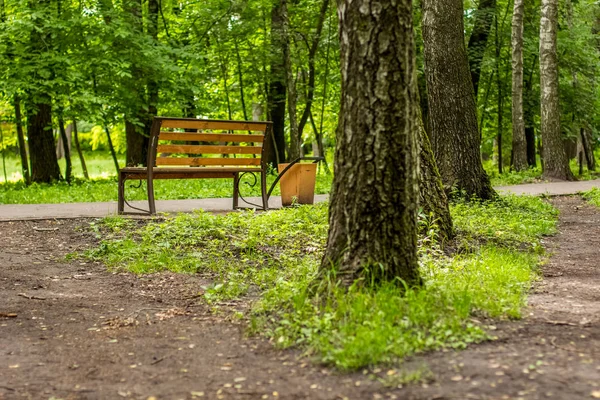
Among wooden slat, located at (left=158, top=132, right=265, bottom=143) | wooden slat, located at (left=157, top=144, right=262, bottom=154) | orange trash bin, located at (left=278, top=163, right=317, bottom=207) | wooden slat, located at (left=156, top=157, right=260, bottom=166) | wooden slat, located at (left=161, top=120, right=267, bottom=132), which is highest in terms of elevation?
wooden slat, located at (left=161, top=120, right=267, bottom=132)

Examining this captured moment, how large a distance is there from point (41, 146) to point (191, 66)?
4.63 meters

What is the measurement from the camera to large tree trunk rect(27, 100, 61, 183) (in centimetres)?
2030

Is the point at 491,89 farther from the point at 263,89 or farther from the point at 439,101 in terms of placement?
the point at 439,101

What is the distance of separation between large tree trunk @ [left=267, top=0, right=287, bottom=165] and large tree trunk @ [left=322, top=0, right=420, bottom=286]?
53.8ft

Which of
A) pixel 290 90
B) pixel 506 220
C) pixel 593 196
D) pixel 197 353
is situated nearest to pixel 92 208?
pixel 506 220

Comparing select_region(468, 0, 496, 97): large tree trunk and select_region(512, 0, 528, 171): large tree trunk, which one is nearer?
select_region(512, 0, 528, 171): large tree trunk

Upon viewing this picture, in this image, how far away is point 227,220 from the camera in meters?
8.86

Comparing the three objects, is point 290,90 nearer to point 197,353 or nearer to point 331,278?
point 331,278

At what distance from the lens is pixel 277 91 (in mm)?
23391

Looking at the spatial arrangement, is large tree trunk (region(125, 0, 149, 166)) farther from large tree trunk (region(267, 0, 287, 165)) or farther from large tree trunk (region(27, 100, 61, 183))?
large tree trunk (region(267, 0, 287, 165))

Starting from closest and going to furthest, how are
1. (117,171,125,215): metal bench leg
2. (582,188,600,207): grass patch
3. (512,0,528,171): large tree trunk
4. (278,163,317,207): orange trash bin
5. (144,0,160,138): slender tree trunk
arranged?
(117,171,125,215): metal bench leg, (278,163,317,207): orange trash bin, (582,188,600,207): grass patch, (512,0,528,171): large tree trunk, (144,0,160,138): slender tree trunk

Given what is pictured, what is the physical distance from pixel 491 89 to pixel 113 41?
13394 millimetres

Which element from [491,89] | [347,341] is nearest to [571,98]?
[491,89]

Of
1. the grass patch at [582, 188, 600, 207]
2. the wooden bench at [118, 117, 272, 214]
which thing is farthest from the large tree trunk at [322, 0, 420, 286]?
the grass patch at [582, 188, 600, 207]
